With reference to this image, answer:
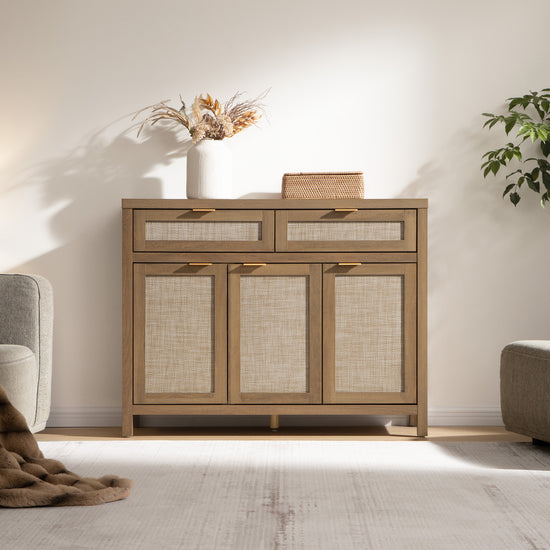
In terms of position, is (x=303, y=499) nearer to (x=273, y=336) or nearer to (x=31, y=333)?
(x=273, y=336)

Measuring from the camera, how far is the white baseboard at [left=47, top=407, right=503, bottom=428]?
11.0 ft

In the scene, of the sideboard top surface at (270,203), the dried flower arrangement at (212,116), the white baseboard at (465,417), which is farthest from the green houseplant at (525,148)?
the dried flower arrangement at (212,116)

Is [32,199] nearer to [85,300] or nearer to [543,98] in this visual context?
[85,300]

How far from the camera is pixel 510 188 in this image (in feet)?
10.8

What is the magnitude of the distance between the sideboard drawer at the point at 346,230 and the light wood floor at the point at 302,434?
80cm

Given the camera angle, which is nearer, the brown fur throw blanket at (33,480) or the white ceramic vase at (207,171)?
the brown fur throw blanket at (33,480)

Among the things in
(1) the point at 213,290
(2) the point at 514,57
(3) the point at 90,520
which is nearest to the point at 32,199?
(1) the point at 213,290

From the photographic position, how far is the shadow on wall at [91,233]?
3377 millimetres

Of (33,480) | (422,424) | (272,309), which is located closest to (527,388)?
(422,424)

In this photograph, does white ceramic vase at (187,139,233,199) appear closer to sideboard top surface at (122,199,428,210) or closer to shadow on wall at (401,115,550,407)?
sideboard top surface at (122,199,428,210)

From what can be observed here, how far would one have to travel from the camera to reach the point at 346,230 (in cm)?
302

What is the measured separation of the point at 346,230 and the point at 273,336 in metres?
0.54

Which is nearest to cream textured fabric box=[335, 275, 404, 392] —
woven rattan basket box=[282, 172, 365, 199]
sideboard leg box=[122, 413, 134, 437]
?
woven rattan basket box=[282, 172, 365, 199]

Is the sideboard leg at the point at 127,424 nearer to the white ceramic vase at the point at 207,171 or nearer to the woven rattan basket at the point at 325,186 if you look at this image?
the white ceramic vase at the point at 207,171
